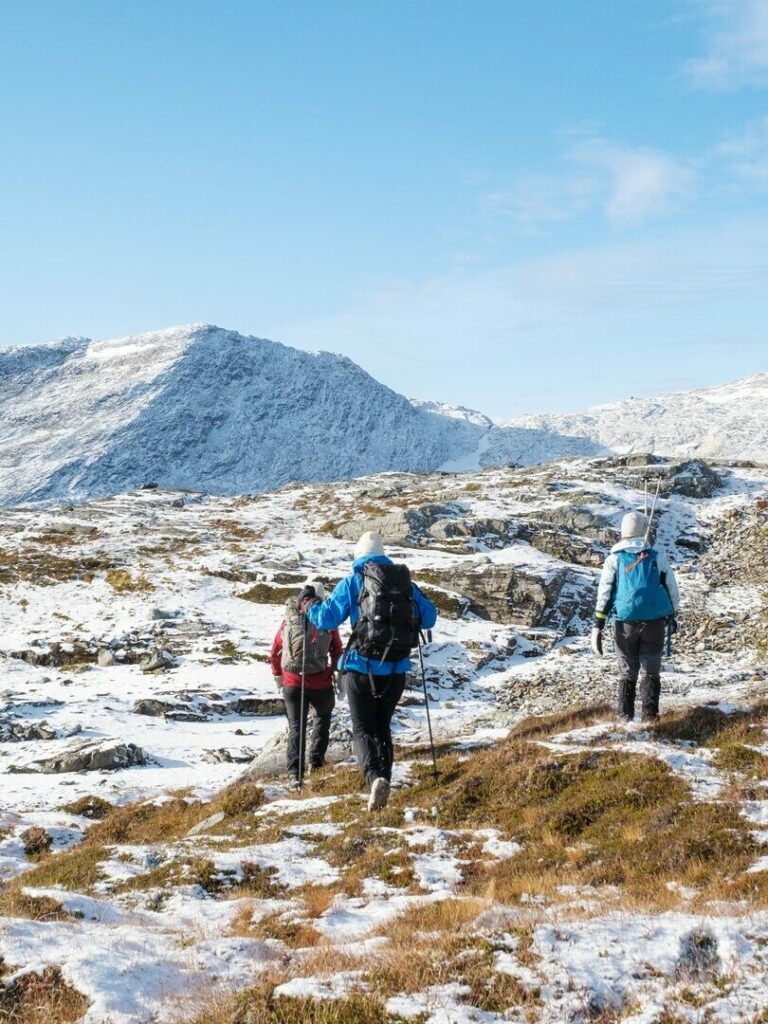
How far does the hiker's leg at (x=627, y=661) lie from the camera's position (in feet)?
37.7

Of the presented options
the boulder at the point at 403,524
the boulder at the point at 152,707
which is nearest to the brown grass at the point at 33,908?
the boulder at the point at 152,707

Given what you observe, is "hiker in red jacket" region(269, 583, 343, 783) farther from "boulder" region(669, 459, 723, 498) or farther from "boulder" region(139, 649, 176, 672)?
"boulder" region(669, 459, 723, 498)

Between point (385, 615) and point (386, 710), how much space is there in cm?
160

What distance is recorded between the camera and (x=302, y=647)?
13125 mm

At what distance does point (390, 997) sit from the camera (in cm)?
457

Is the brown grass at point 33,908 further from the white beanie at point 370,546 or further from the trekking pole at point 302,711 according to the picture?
the trekking pole at point 302,711

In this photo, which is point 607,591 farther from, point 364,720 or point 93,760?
point 93,760

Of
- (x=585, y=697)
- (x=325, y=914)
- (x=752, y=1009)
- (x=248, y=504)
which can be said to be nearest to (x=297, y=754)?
(x=325, y=914)

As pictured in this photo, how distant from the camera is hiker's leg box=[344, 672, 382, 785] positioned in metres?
10.2

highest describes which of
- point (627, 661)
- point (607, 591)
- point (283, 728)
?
point (607, 591)

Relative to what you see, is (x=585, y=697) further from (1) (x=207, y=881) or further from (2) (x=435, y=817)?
(1) (x=207, y=881)

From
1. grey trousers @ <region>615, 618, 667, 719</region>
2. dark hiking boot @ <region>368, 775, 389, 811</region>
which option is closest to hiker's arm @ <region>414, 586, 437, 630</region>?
dark hiking boot @ <region>368, 775, 389, 811</region>

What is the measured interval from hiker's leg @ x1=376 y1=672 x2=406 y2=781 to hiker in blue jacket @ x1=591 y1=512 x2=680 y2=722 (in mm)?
3308

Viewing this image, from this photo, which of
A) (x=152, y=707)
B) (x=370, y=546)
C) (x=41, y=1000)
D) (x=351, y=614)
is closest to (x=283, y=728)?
(x=152, y=707)
